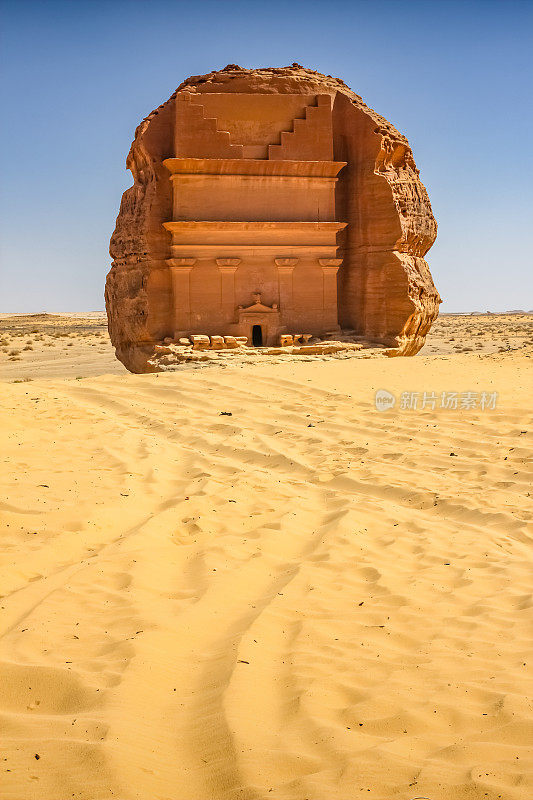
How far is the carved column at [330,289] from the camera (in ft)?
56.2

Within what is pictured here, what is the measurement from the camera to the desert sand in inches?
89.4

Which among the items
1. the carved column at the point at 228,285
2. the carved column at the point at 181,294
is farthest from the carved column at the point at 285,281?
the carved column at the point at 181,294

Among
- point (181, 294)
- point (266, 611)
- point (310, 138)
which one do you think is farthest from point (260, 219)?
point (266, 611)

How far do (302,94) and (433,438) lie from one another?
42.1 feet

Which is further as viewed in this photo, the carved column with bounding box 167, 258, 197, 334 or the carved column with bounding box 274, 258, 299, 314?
the carved column with bounding box 274, 258, 299, 314

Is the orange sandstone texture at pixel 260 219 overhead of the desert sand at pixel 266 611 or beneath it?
overhead

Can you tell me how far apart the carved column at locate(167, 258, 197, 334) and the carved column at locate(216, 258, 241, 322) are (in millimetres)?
762

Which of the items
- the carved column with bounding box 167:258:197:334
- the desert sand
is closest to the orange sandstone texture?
the carved column with bounding box 167:258:197:334

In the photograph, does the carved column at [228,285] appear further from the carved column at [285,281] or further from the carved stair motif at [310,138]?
the carved stair motif at [310,138]

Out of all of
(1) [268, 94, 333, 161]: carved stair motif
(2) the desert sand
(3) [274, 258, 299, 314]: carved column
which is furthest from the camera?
(3) [274, 258, 299, 314]: carved column

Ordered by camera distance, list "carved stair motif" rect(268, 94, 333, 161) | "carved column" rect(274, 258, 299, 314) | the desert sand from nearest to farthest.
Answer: the desert sand < "carved stair motif" rect(268, 94, 333, 161) < "carved column" rect(274, 258, 299, 314)

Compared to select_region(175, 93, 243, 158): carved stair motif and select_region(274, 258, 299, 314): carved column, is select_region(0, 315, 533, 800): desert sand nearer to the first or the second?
select_region(274, 258, 299, 314): carved column

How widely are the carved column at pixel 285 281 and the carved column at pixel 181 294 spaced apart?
2153 mm

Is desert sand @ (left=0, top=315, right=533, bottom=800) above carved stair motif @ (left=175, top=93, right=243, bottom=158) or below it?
below
